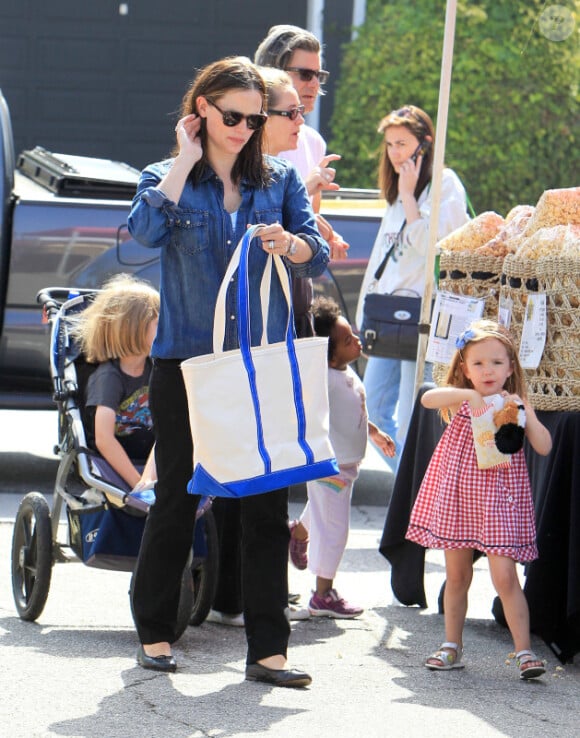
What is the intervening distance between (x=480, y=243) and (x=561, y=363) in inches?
25.8

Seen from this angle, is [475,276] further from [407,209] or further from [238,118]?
[407,209]

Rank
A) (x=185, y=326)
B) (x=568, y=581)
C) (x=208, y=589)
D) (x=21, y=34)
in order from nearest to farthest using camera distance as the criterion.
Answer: (x=185, y=326) < (x=568, y=581) < (x=208, y=589) < (x=21, y=34)

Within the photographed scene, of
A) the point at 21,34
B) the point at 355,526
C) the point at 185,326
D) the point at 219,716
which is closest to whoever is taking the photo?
the point at 219,716

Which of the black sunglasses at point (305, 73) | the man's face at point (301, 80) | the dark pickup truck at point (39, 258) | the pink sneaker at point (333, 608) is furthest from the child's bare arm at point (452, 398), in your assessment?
the dark pickup truck at point (39, 258)

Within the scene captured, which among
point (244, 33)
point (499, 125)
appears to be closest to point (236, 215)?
point (499, 125)

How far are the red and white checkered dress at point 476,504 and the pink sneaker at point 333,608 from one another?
0.75 m

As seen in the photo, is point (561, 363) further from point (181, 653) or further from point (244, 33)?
point (244, 33)

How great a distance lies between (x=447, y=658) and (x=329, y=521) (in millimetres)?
963

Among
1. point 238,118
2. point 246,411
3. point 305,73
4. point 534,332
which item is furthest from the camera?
point 305,73

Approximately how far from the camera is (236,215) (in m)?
4.53

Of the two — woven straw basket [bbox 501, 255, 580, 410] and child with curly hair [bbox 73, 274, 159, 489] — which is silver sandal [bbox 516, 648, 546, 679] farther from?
child with curly hair [bbox 73, 274, 159, 489]

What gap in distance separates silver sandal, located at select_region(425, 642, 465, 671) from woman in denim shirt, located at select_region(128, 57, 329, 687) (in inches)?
21.1

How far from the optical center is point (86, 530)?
5199mm

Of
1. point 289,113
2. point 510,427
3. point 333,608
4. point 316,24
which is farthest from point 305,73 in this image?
point 316,24
